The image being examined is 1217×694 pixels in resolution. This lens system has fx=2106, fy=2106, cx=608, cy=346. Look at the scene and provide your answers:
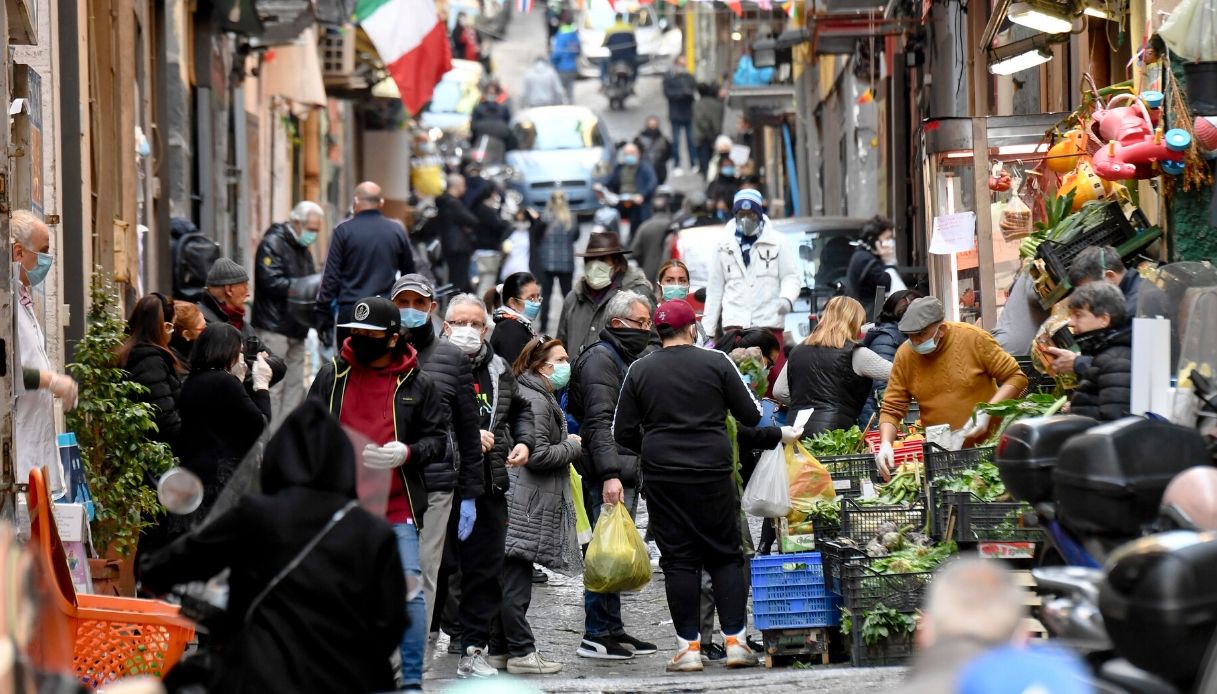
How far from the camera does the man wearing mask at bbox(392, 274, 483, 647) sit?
383 inches

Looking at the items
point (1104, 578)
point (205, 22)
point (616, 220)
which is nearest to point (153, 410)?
point (1104, 578)

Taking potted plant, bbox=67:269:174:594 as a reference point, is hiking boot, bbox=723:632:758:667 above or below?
below

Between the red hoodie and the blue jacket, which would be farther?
the blue jacket

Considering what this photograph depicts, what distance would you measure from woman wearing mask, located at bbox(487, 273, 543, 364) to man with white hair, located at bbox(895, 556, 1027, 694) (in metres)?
8.85

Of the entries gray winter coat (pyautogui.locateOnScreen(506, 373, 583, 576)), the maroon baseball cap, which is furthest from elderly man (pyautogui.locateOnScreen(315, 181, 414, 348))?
the maroon baseball cap

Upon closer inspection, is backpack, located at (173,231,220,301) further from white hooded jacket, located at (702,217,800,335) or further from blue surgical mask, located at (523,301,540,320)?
white hooded jacket, located at (702,217,800,335)

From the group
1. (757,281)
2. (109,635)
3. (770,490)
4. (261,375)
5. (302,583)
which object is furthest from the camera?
(757,281)

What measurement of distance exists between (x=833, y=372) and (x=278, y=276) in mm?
5704

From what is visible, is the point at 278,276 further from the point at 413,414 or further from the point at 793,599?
the point at 413,414

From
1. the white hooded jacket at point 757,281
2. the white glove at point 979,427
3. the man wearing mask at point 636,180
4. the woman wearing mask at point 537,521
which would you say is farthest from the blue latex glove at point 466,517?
the man wearing mask at point 636,180

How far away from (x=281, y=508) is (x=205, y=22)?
16.2 m

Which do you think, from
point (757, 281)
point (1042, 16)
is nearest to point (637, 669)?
point (1042, 16)

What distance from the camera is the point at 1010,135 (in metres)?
14.1

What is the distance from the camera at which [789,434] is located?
1088cm
